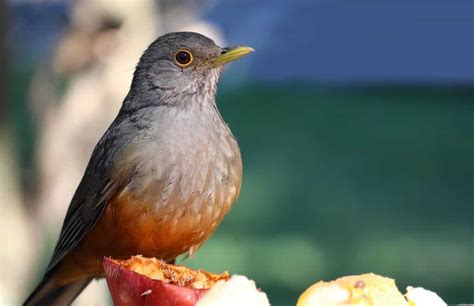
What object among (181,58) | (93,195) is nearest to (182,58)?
(181,58)

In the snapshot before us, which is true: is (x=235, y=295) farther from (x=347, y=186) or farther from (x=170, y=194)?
(x=347, y=186)

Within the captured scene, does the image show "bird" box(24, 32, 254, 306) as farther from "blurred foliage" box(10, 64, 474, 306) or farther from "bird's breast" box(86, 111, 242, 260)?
"blurred foliage" box(10, 64, 474, 306)

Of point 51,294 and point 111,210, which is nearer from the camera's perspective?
point 111,210

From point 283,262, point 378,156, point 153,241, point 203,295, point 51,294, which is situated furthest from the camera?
point 378,156

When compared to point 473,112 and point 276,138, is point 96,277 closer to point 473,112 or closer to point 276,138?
point 276,138

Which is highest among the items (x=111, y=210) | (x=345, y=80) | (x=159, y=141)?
(x=345, y=80)

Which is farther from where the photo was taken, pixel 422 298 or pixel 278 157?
pixel 278 157

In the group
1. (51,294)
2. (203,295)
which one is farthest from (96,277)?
(203,295)

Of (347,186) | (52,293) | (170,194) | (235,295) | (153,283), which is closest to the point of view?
(235,295)

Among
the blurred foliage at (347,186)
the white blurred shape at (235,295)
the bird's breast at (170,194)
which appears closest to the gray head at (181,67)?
the bird's breast at (170,194)
